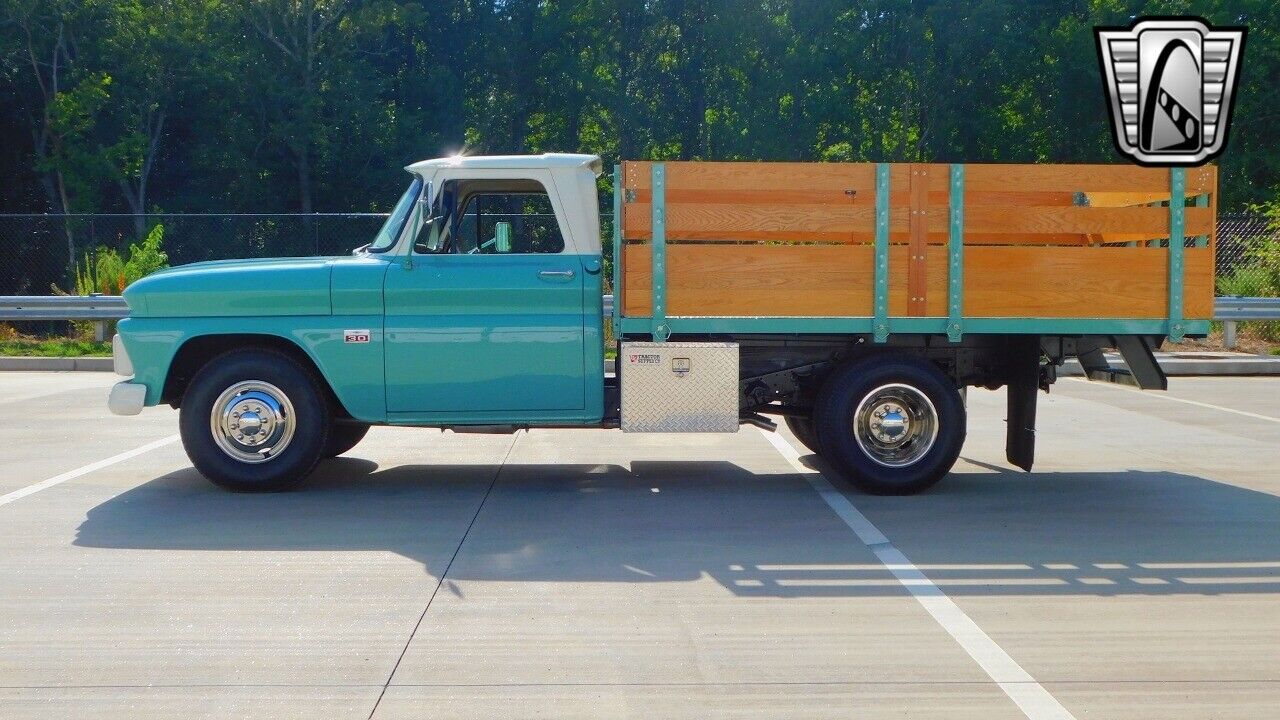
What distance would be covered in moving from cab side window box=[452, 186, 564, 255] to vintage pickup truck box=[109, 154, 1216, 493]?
0.03 metres

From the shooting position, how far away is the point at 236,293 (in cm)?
868

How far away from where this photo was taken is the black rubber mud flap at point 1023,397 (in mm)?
8969

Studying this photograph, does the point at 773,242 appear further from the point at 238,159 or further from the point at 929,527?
the point at 238,159

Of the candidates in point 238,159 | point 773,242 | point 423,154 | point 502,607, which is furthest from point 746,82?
point 502,607

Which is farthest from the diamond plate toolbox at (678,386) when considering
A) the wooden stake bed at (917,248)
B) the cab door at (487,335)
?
the cab door at (487,335)

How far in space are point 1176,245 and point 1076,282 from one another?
2.18ft

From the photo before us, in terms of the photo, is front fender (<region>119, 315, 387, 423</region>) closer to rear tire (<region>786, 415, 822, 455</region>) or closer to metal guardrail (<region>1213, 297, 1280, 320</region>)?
rear tire (<region>786, 415, 822, 455</region>)

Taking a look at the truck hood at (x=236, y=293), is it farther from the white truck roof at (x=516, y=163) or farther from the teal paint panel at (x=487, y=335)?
the white truck roof at (x=516, y=163)

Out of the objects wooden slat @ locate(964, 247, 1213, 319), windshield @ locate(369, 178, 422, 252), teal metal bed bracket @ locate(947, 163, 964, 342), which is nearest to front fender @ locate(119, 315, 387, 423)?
windshield @ locate(369, 178, 422, 252)

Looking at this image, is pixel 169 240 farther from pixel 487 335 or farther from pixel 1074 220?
pixel 1074 220

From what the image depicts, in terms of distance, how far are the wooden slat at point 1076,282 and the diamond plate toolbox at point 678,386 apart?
1631mm

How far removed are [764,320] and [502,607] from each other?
10.5ft

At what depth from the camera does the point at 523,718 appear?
461 centimetres

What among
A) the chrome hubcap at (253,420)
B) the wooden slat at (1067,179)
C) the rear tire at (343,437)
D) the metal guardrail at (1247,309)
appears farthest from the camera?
the metal guardrail at (1247,309)
